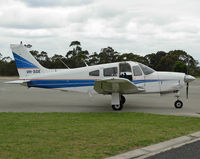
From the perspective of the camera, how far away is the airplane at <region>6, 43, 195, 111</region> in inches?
461

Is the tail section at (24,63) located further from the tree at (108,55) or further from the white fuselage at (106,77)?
the tree at (108,55)

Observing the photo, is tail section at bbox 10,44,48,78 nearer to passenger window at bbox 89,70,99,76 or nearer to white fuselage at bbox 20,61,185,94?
white fuselage at bbox 20,61,185,94

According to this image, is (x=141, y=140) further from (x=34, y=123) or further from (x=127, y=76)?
(x=127, y=76)

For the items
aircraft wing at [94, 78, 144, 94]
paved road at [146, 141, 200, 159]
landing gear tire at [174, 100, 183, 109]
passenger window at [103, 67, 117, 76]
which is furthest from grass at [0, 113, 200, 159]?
passenger window at [103, 67, 117, 76]

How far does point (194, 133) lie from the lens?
665 cm

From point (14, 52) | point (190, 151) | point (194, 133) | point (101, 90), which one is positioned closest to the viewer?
point (190, 151)

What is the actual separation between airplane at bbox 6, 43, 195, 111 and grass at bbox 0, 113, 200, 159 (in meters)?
3.67

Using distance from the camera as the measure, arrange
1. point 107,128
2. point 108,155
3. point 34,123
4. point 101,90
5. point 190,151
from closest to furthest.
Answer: point 108,155 < point 190,151 < point 107,128 < point 34,123 < point 101,90

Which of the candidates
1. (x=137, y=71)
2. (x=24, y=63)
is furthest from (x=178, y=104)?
(x=24, y=63)

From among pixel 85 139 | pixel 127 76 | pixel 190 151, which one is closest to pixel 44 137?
pixel 85 139

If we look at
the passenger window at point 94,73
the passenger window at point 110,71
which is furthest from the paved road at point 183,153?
the passenger window at point 94,73

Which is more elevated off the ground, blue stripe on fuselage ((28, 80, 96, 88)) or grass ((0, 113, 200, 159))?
blue stripe on fuselage ((28, 80, 96, 88))

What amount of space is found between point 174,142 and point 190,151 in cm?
62

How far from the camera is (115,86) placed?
37.2 feet
